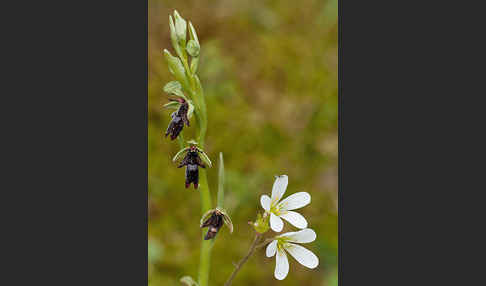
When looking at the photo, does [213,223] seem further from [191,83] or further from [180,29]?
[180,29]

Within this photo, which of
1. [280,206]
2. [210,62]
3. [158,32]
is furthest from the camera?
[210,62]

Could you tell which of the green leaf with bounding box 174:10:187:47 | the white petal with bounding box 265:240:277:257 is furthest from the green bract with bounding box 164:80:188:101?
the white petal with bounding box 265:240:277:257

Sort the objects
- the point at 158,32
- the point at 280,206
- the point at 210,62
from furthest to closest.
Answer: the point at 210,62 < the point at 158,32 < the point at 280,206

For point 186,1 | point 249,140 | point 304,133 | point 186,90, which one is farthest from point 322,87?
point 186,90

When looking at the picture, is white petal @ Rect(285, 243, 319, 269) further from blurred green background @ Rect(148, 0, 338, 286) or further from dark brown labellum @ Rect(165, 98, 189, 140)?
blurred green background @ Rect(148, 0, 338, 286)

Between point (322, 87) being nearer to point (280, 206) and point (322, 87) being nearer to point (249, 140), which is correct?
point (249, 140)

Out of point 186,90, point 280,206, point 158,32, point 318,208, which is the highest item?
point 158,32
